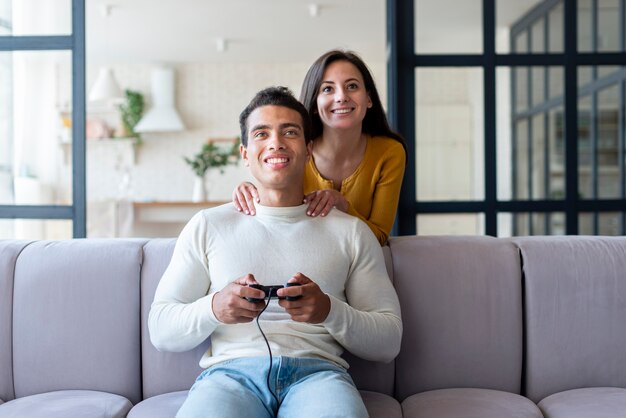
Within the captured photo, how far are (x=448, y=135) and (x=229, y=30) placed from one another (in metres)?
4.43

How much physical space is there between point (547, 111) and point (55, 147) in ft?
8.66

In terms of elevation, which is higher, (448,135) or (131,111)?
(131,111)

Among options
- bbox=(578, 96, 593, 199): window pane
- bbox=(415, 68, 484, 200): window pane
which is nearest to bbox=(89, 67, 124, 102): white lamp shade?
bbox=(415, 68, 484, 200): window pane

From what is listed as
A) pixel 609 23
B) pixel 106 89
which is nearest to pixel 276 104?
pixel 609 23

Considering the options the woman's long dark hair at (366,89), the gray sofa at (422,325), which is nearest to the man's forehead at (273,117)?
the woman's long dark hair at (366,89)

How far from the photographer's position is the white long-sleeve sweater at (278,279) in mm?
1850

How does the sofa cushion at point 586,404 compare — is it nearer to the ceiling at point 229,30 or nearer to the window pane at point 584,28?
the window pane at point 584,28

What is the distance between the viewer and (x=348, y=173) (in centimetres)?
224

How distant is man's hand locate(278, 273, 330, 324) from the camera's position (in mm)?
1624

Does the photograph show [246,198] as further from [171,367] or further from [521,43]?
[521,43]

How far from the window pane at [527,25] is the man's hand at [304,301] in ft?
5.32

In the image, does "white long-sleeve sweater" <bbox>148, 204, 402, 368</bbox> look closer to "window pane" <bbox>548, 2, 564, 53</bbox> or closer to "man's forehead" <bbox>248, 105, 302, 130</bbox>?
"man's forehead" <bbox>248, 105, 302, 130</bbox>

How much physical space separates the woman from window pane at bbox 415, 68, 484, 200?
57 centimetres

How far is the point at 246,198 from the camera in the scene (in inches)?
78.7
